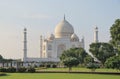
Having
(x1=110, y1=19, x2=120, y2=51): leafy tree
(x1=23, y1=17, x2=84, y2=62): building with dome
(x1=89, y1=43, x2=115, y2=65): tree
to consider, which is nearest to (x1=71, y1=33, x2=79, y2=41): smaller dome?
(x1=23, y1=17, x2=84, y2=62): building with dome

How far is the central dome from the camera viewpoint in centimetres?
8494

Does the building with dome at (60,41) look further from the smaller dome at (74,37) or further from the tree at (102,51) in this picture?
the tree at (102,51)

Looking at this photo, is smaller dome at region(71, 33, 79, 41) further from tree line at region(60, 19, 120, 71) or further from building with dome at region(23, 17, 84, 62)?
tree line at region(60, 19, 120, 71)

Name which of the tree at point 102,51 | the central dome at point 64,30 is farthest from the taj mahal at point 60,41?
the tree at point 102,51

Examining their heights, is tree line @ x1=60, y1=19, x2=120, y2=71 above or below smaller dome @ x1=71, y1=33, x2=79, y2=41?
below

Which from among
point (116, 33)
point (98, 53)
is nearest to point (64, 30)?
point (98, 53)

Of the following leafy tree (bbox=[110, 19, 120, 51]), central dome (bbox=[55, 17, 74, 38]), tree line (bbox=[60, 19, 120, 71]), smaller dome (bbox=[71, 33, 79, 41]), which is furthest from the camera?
central dome (bbox=[55, 17, 74, 38])

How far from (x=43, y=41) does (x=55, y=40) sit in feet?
13.8

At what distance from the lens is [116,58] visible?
3416cm

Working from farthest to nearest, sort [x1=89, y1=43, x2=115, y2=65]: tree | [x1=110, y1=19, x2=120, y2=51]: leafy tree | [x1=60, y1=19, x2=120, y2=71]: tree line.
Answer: [x1=89, y1=43, x2=115, y2=65]: tree < [x1=60, y1=19, x2=120, y2=71]: tree line < [x1=110, y1=19, x2=120, y2=51]: leafy tree

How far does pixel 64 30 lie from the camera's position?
279 feet

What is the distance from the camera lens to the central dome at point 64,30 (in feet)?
279

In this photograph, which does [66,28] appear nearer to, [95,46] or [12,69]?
[95,46]

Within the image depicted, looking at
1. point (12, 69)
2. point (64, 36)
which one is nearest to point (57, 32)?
point (64, 36)
